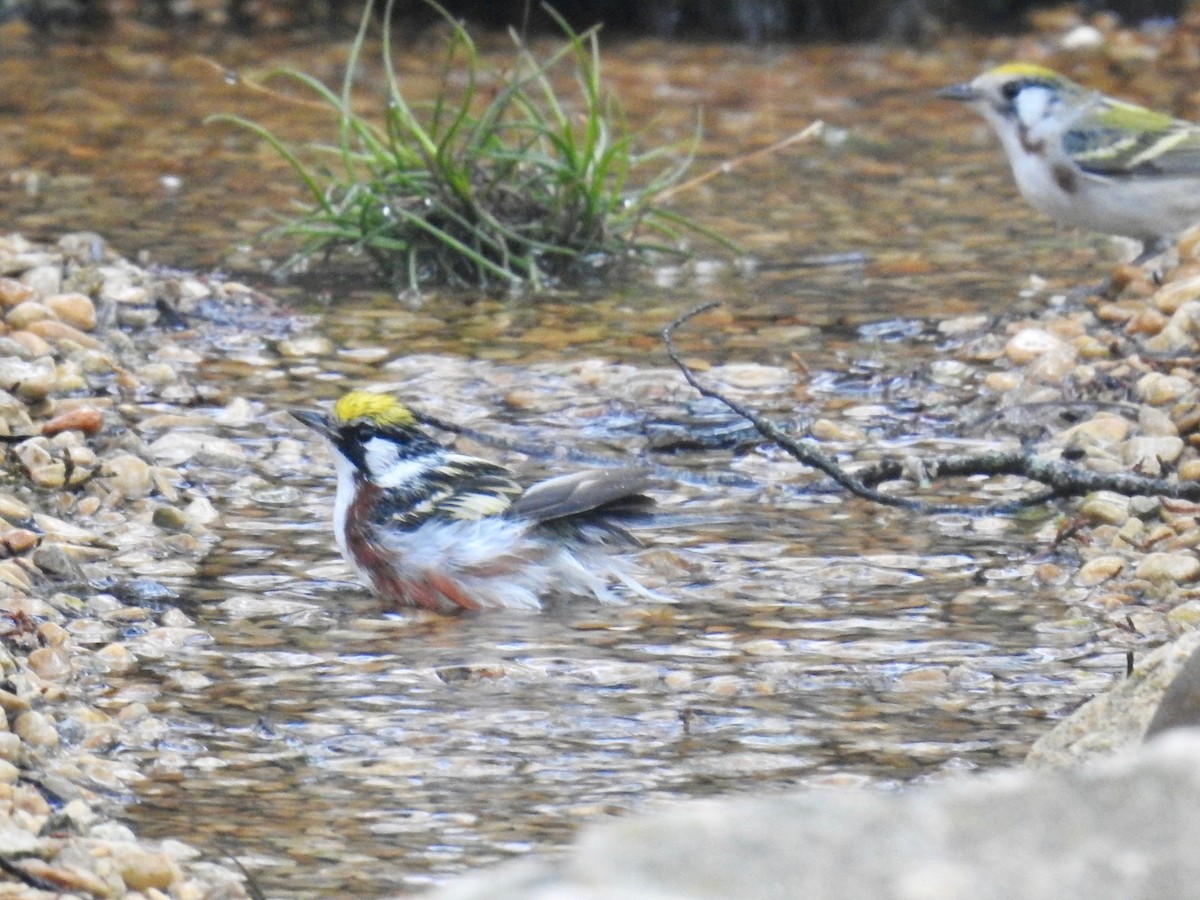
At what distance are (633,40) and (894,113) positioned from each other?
2.42 metres

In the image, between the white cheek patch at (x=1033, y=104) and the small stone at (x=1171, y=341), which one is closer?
the small stone at (x=1171, y=341)

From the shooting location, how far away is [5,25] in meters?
12.4

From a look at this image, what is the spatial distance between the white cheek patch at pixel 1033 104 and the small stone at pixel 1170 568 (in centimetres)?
337

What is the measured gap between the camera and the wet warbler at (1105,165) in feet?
24.2

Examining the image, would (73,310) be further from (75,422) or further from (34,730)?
(34,730)

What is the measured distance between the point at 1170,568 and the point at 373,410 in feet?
6.55

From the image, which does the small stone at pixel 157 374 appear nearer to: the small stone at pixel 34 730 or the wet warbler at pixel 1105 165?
the small stone at pixel 34 730

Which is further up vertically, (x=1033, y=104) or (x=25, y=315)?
(x=1033, y=104)

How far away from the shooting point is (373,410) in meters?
5.12

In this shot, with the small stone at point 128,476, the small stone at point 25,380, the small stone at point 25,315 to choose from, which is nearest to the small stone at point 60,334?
the small stone at point 25,315

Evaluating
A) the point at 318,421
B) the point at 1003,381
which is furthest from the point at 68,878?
the point at 1003,381

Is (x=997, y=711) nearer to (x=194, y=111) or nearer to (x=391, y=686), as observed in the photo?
(x=391, y=686)

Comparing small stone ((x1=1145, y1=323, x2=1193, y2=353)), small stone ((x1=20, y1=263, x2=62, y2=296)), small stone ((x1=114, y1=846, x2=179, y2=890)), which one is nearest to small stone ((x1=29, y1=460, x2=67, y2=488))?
small stone ((x1=20, y1=263, x2=62, y2=296))

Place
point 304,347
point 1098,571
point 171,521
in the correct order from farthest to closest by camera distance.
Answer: point 304,347, point 171,521, point 1098,571
